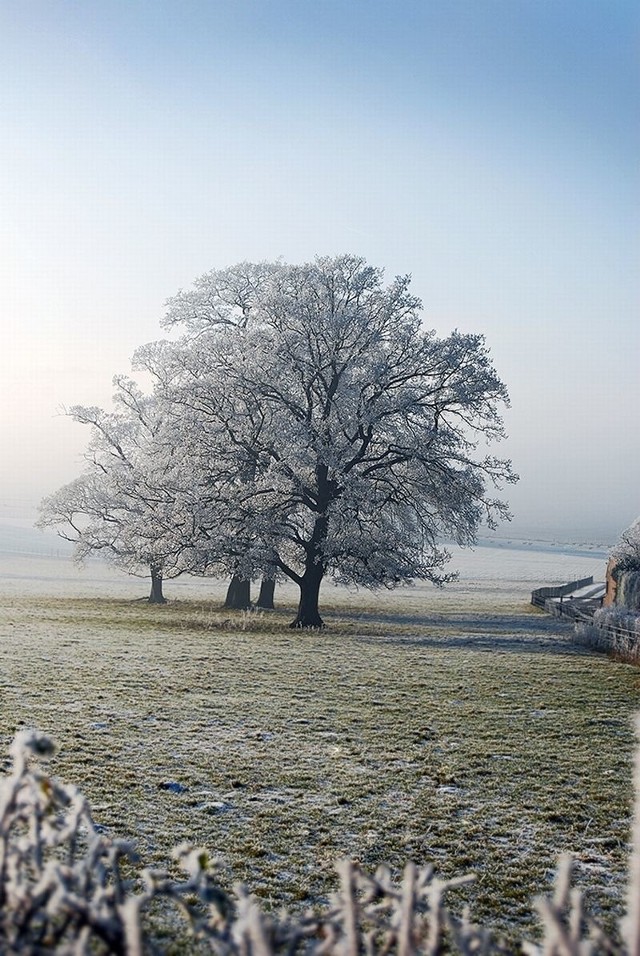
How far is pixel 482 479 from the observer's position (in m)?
26.8

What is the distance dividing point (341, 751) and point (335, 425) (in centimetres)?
1584

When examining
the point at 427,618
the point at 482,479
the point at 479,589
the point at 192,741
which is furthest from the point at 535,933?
the point at 479,589

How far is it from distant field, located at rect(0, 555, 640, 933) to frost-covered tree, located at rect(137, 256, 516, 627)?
14.7 ft

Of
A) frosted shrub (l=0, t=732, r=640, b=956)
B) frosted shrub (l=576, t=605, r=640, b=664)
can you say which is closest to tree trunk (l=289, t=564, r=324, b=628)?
frosted shrub (l=576, t=605, r=640, b=664)

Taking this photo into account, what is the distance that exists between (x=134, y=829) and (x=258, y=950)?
5787 mm

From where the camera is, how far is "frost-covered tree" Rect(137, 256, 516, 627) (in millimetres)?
25469

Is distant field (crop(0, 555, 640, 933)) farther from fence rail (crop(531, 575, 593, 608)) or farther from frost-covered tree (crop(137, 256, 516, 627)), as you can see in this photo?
fence rail (crop(531, 575, 593, 608))

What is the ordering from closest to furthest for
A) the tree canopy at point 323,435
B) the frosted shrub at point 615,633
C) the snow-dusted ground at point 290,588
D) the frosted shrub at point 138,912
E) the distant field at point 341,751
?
1. the frosted shrub at point 138,912
2. the distant field at point 341,751
3. the frosted shrub at point 615,633
4. the tree canopy at point 323,435
5. the snow-dusted ground at point 290,588

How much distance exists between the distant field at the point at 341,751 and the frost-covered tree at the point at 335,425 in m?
4.49

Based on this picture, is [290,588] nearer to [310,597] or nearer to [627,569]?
[627,569]

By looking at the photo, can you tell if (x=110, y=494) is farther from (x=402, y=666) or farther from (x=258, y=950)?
(x=258, y=950)

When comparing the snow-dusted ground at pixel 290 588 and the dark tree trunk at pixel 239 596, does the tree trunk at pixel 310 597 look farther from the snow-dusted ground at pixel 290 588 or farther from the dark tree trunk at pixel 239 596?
the snow-dusted ground at pixel 290 588

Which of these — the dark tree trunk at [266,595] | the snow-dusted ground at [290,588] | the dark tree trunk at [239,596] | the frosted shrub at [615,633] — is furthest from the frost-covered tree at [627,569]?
the dark tree trunk at [239,596]

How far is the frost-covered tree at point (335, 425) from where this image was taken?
25.5 metres
